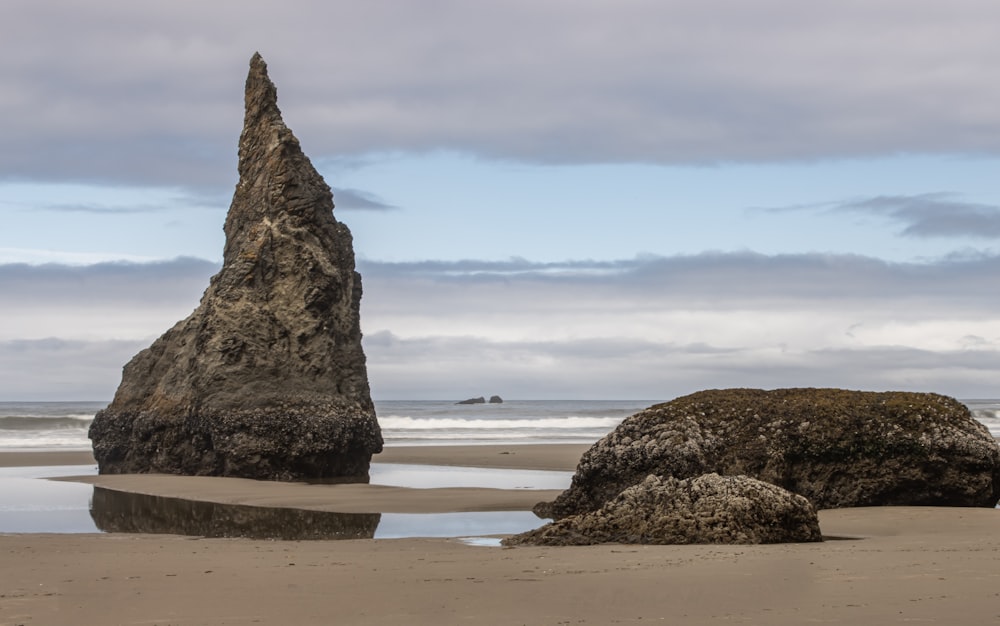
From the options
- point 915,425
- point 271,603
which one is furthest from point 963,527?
point 271,603

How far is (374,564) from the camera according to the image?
9828mm

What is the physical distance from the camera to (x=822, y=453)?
14.6 metres

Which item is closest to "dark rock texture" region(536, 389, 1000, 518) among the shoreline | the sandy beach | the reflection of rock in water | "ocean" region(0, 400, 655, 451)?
the sandy beach

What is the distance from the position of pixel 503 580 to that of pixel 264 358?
14100 mm

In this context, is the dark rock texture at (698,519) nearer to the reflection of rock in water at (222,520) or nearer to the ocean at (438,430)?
the reflection of rock in water at (222,520)

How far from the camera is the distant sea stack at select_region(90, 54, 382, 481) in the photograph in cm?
2133

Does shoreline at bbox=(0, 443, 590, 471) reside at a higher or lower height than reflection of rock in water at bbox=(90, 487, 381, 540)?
higher

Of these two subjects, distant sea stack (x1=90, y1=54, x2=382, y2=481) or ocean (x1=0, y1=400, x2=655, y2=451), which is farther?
ocean (x1=0, y1=400, x2=655, y2=451)

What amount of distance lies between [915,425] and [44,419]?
1754 inches

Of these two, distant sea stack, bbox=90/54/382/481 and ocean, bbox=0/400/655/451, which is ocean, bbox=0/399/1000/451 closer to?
ocean, bbox=0/400/655/451

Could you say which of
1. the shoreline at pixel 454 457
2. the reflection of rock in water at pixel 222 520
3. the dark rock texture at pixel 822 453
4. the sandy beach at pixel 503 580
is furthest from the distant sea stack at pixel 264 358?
the sandy beach at pixel 503 580

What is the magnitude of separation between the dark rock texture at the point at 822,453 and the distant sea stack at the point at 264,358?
778cm

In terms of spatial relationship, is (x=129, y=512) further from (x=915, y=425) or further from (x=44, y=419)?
(x=44, y=419)

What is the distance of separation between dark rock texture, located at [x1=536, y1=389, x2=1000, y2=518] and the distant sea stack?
7.78 metres
